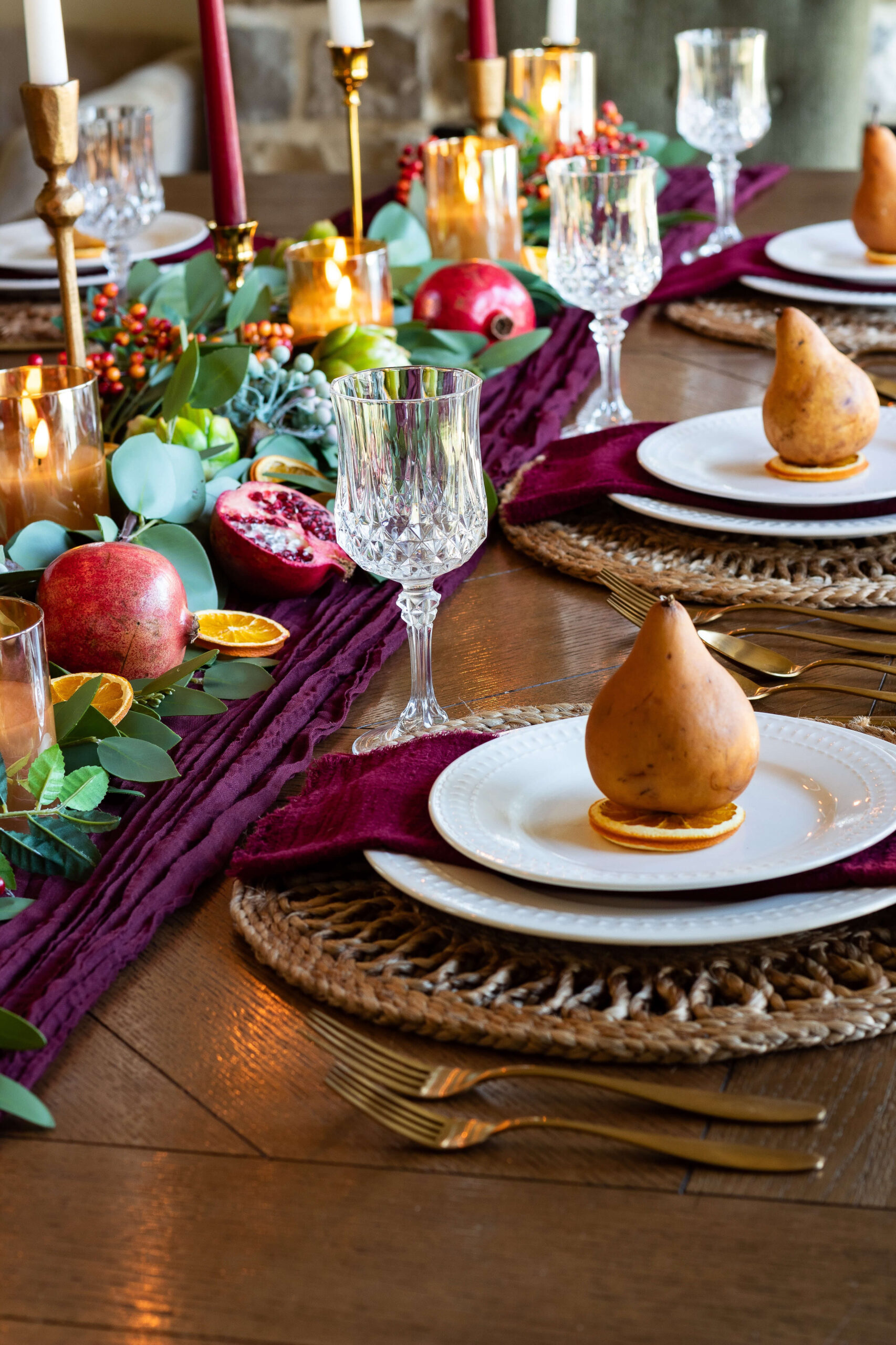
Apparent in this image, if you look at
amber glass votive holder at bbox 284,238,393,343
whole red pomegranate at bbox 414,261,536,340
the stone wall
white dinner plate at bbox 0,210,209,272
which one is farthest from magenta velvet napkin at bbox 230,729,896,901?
the stone wall

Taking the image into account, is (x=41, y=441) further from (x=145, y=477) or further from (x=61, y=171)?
(x=61, y=171)

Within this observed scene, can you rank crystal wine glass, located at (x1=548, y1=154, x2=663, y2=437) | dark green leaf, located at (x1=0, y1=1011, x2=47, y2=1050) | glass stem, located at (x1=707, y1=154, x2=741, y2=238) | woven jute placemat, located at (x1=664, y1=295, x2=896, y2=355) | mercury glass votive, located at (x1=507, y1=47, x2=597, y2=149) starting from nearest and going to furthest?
dark green leaf, located at (x1=0, y1=1011, x2=47, y2=1050)
crystal wine glass, located at (x1=548, y1=154, x2=663, y2=437)
woven jute placemat, located at (x1=664, y1=295, x2=896, y2=355)
glass stem, located at (x1=707, y1=154, x2=741, y2=238)
mercury glass votive, located at (x1=507, y1=47, x2=597, y2=149)

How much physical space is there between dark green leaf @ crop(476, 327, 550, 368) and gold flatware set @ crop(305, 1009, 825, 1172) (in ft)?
2.71

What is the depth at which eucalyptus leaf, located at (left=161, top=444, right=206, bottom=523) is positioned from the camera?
0.89 meters

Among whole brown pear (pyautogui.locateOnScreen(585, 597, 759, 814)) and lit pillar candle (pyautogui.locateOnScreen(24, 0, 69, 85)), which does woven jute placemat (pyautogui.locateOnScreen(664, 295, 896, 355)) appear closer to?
lit pillar candle (pyautogui.locateOnScreen(24, 0, 69, 85))

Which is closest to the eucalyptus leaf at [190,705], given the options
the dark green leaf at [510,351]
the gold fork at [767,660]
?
the gold fork at [767,660]

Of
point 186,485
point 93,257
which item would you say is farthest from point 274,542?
point 93,257

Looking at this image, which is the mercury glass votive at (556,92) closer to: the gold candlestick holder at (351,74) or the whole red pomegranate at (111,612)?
the gold candlestick holder at (351,74)

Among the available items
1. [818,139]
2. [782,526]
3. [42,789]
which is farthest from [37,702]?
[818,139]

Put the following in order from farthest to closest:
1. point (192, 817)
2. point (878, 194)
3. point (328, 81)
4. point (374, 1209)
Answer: point (328, 81) < point (878, 194) < point (192, 817) < point (374, 1209)

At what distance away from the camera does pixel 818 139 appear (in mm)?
3066

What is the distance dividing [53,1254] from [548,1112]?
0.51 ft

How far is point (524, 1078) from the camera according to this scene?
47cm

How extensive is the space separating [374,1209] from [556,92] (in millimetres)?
1657
